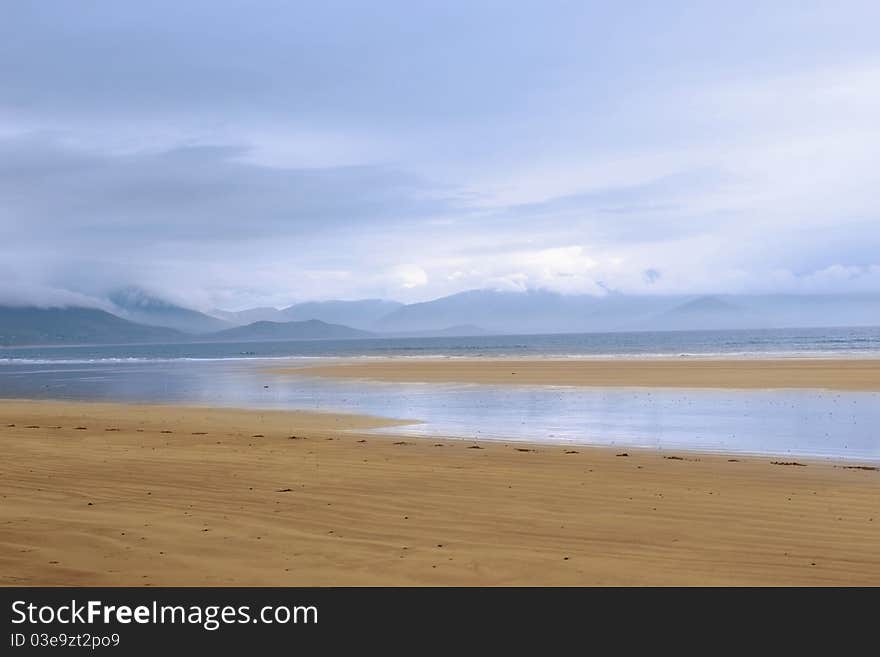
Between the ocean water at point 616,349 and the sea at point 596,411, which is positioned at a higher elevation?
the ocean water at point 616,349

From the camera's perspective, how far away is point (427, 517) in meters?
8.20

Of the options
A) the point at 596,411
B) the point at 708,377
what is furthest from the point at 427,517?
the point at 708,377

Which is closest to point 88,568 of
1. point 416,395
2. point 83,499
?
point 83,499

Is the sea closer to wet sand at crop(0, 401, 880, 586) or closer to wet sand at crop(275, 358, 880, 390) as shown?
wet sand at crop(0, 401, 880, 586)

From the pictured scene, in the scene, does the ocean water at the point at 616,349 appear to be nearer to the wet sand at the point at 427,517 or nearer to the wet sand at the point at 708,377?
the wet sand at the point at 708,377

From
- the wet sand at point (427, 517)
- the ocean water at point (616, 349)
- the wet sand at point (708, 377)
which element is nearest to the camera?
the wet sand at point (427, 517)

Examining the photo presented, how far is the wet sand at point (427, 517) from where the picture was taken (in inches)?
243

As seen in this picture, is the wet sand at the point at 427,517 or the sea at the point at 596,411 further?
the sea at the point at 596,411

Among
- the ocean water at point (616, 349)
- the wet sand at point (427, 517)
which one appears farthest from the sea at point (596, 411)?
the ocean water at point (616, 349)

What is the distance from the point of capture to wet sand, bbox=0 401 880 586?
6180 mm

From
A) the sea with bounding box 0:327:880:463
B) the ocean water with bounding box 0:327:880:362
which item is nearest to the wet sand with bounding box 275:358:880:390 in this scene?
the sea with bounding box 0:327:880:463

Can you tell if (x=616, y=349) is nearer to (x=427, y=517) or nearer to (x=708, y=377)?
(x=708, y=377)

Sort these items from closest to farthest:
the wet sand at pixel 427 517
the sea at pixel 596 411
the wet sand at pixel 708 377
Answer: the wet sand at pixel 427 517, the sea at pixel 596 411, the wet sand at pixel 708 377

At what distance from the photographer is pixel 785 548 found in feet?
22.3
